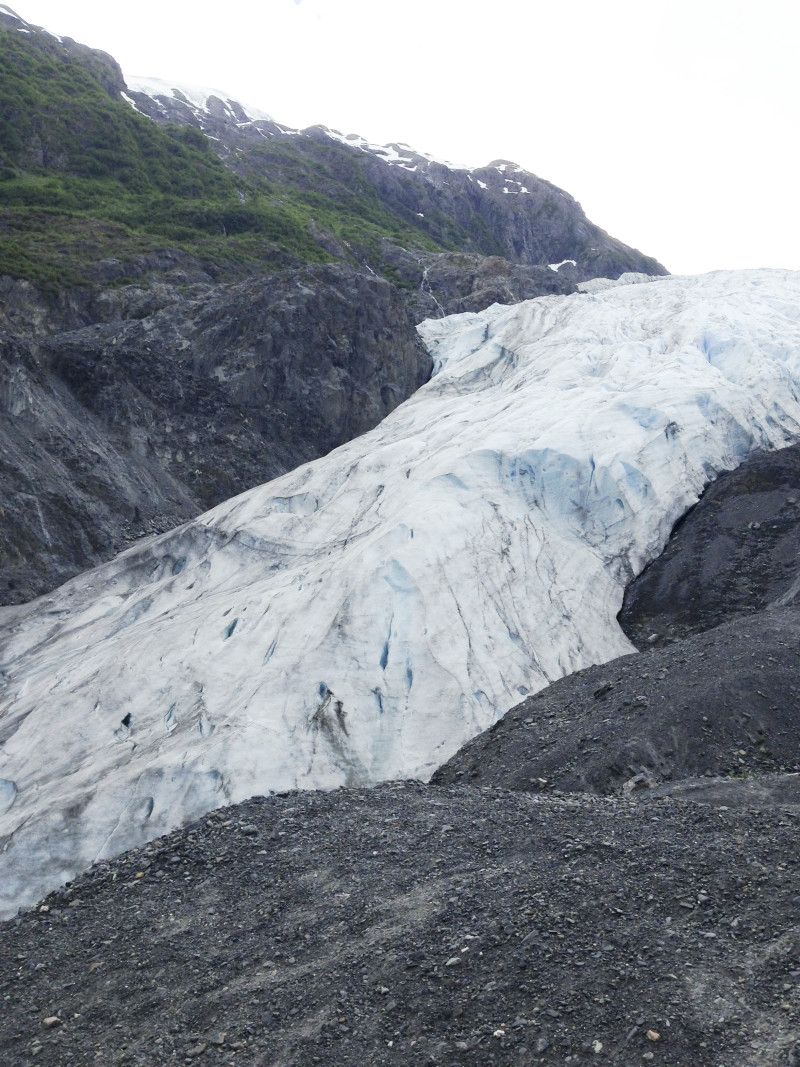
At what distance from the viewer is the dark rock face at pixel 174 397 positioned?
21.5 meters

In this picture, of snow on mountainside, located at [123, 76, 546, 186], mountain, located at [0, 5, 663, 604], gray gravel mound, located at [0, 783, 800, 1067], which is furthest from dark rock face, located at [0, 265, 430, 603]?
snow on mountainside, located at [123, 76, 546, 186]

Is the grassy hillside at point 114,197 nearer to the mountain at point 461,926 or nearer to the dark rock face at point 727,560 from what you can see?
the dark rock face at point 727,560

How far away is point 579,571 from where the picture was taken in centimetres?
1730

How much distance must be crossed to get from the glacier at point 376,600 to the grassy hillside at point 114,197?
1436cm

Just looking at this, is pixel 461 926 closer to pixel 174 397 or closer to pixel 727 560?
pixel 727 560

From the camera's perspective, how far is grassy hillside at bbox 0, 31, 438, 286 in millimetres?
32406

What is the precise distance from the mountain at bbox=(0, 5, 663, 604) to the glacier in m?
3.08

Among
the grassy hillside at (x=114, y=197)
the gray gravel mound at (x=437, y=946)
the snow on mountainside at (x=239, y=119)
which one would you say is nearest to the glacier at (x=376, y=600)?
the gray gravel mound at (x=437, y=946)

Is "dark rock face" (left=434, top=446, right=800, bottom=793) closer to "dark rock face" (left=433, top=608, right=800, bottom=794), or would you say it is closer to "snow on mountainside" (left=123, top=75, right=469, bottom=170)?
"dark rock face" (left=433, top=608, right=800, bottom=794)

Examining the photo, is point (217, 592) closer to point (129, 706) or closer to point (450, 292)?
point (129, 706)

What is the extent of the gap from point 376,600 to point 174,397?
13.4 metres

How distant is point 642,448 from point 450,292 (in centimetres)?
2232

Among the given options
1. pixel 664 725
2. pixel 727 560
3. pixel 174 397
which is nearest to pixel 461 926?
pixel 664 725

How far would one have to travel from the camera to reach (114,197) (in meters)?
39.6
